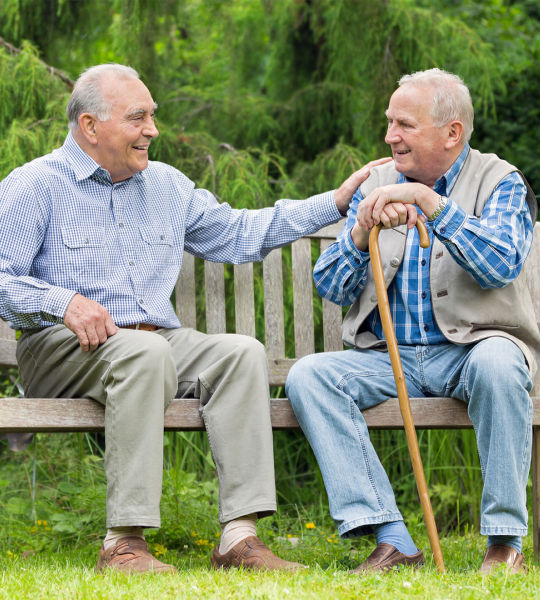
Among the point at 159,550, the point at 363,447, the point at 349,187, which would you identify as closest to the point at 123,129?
the point at 349,187

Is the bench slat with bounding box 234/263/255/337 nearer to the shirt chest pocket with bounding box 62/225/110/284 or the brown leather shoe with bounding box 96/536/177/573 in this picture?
the shirt chest pocket with bounding box 62/225/110/284

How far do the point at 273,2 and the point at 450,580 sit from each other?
3757 millimetres

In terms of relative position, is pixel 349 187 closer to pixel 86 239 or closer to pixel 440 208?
pixel 440 208

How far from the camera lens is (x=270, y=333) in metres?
4.11

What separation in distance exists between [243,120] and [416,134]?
220 centimetres

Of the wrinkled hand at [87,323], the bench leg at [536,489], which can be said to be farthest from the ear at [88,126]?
the bench leg at [536,489]

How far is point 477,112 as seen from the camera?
21.2 ft

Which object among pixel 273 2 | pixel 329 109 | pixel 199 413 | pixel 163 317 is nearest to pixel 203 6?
pixel 273 2

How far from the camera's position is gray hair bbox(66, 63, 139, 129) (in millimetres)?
3518

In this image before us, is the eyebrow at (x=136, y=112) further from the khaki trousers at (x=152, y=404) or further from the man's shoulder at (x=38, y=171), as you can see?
the khaki trousers at (x=152, y=404)

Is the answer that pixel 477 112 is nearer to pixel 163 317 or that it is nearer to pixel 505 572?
pixel 163 317

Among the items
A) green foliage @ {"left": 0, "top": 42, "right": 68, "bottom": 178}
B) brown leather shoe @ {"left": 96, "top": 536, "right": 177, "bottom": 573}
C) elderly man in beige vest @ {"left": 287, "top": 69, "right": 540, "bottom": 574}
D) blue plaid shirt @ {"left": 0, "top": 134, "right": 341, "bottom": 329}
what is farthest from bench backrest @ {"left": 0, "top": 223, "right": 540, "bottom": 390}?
brown leather shoe @ {"left": 96, "top": 536, "right": 177, "bottom": 573}

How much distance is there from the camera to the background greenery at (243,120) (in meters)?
4.56

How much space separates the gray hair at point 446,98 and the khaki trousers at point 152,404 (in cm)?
106
